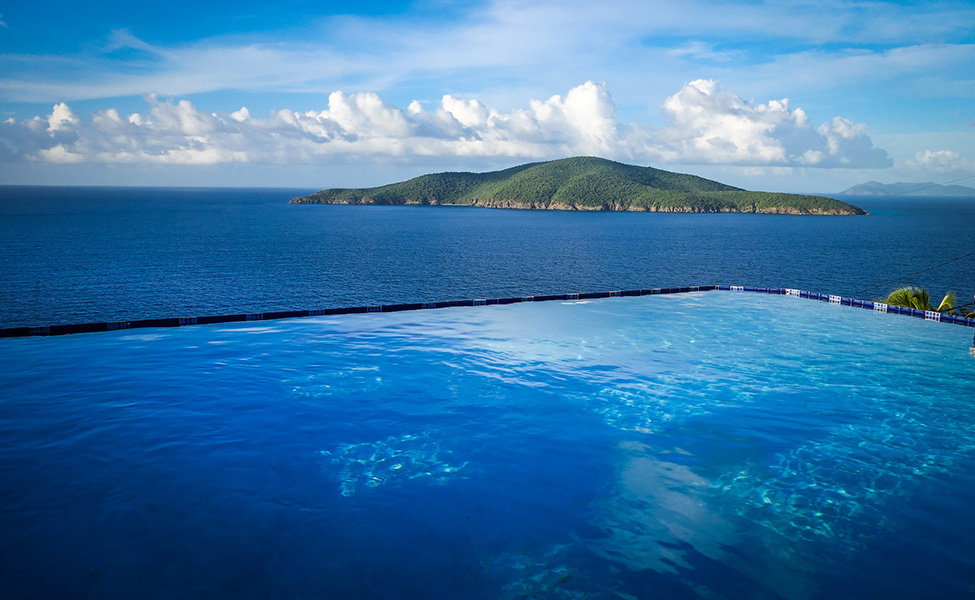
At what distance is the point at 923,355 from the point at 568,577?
47.3ft

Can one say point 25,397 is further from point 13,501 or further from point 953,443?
point 953,443

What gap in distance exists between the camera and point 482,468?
9.62 meters

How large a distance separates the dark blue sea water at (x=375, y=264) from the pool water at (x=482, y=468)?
2244cm

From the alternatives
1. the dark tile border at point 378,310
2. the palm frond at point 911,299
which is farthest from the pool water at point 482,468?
the palm frond at point 911,299

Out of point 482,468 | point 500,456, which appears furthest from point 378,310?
point 482,468

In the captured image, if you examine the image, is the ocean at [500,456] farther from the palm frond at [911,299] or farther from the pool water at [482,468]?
the palm frond at [911,299]

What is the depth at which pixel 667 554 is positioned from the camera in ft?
24.0

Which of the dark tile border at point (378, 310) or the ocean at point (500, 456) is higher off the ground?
the dark tile border at point (378, 310)

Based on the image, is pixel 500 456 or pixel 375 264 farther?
pixel 375 264

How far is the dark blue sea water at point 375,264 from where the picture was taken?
123ft

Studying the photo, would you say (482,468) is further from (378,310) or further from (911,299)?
(911,299)

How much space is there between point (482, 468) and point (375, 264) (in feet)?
159

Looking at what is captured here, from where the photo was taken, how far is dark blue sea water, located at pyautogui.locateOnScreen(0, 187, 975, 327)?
123 feet

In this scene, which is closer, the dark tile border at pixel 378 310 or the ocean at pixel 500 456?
the ocean at pixel 500 456
